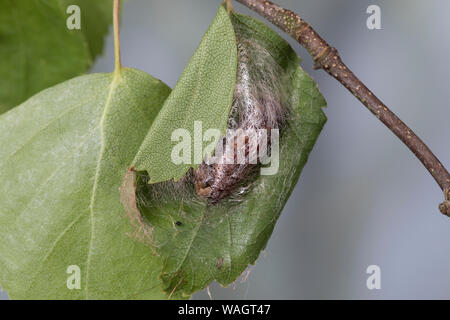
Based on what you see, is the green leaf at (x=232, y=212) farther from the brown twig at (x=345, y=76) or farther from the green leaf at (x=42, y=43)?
the green leaf at (x=42, y=43)

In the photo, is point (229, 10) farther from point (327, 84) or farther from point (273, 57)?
point (327, 84)

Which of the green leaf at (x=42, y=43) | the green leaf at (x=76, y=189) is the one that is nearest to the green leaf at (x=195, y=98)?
the green leaf at (x=76, y=189)

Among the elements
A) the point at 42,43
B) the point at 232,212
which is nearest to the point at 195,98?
the point at 232,212

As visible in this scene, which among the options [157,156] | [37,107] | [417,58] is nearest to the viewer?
[157,156]

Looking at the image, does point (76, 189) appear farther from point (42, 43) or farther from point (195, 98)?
point (42, 43)

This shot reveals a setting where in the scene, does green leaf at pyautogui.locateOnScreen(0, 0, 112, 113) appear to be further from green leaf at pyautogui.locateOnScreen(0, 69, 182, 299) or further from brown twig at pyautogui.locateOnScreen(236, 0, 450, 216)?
brown twig at pyautogui.locateOnScreen(236, 0, 450, 216)

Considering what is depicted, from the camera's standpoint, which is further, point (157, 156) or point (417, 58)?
point (417, 58)

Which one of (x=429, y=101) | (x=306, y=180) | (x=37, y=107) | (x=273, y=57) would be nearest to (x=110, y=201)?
(x=37, y=107)
